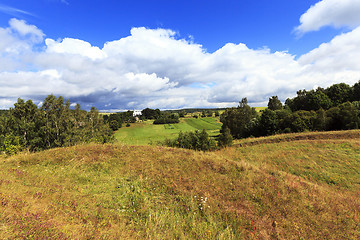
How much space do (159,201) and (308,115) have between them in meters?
55.4

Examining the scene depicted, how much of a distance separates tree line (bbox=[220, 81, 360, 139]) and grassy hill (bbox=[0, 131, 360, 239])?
3960cm

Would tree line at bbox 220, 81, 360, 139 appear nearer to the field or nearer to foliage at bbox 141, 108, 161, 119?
the field

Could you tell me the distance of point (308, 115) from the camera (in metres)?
43.8

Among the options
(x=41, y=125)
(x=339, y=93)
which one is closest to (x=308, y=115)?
(x=339, y=93)

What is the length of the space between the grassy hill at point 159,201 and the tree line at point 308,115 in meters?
39.6

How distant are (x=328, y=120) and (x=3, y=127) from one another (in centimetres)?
8410

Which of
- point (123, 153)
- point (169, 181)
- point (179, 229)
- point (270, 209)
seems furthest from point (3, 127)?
point (270, 209)

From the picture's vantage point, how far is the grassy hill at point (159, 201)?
4.63 meters

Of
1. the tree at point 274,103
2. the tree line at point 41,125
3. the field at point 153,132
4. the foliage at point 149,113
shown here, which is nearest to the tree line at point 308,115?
the tree at point 274,103

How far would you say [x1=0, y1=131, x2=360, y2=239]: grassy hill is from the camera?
4629mm

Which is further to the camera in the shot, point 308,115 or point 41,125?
point 308,115

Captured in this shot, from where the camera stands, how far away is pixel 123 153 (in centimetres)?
1180

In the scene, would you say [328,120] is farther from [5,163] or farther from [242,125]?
[5,163]

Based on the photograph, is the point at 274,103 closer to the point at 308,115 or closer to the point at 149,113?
the point at 308,115
